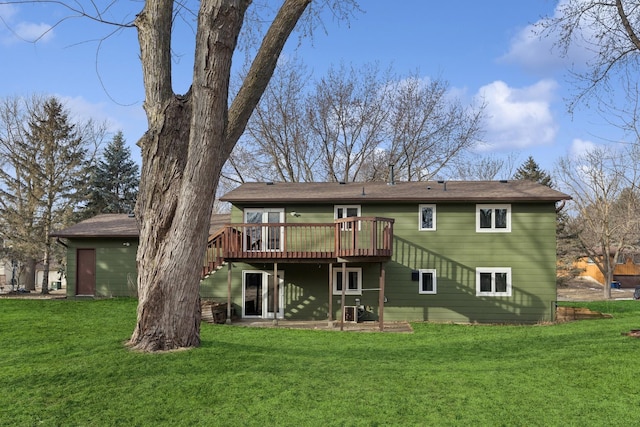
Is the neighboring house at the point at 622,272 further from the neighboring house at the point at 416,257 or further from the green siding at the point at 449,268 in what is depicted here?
the neighboring house at the point at 416,257

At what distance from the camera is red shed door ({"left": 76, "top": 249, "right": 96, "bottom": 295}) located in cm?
1977

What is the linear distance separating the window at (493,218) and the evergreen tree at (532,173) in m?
21.1

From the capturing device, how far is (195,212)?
7.59 metres

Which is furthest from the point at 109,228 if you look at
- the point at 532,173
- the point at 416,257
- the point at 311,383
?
the point at 532,173

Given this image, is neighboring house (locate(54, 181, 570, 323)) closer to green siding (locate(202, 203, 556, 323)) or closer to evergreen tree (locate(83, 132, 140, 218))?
green siding (locate(202, 203, 556, 323))

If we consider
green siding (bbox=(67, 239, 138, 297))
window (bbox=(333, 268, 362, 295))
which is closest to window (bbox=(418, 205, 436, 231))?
window (bbox=(333, 268, 362, 295))

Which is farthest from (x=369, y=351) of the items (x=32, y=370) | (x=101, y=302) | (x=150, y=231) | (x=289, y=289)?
(x=101, y=302)

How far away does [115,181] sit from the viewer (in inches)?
1316

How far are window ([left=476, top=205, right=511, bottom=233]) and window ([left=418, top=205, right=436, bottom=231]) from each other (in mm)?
1452

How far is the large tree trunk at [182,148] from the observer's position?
754 centimetres

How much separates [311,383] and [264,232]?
10.1 m

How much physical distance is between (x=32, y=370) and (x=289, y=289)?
1090cm

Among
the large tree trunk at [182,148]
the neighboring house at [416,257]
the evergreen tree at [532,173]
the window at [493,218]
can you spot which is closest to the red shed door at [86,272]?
the neighboring house at [416,257]

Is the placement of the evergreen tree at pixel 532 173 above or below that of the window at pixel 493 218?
above
